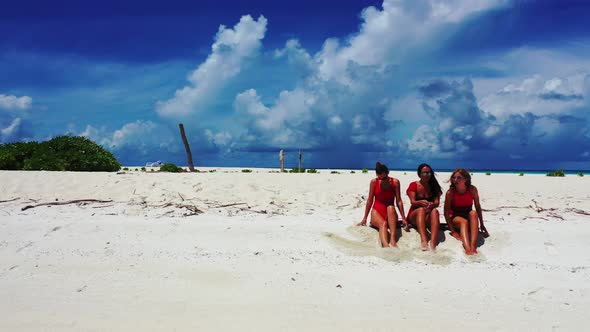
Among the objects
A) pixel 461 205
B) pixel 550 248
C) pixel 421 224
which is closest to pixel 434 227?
pixel 421 224

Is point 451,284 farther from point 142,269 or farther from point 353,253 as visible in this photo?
point 142,269

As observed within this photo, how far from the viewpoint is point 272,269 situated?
19.5 ft

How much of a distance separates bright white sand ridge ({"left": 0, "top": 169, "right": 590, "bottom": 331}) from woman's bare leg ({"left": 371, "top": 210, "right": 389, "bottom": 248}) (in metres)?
0.19

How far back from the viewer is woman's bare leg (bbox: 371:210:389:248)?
698 centimetres

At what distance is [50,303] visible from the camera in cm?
491

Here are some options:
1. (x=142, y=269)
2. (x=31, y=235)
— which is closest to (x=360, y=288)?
(x=142, y=269)

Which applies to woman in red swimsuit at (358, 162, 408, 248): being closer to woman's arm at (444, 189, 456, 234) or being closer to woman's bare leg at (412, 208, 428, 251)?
woman's bare leg at (412, 208, 428, 251)

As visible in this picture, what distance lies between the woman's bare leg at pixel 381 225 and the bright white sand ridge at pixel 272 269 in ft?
0.62

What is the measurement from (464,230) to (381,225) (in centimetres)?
126

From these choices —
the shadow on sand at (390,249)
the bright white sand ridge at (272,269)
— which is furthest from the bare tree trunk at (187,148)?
the shadow on sand at (390,249)

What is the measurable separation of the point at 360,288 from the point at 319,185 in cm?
716

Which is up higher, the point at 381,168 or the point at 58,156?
the point at 58,156

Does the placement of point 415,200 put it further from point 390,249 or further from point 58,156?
point 58,156

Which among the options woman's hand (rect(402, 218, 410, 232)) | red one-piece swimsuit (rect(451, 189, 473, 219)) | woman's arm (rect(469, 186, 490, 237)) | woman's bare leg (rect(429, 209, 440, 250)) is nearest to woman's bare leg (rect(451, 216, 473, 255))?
red one-piece swimsuit (rect(451, 189, 473, 219))
